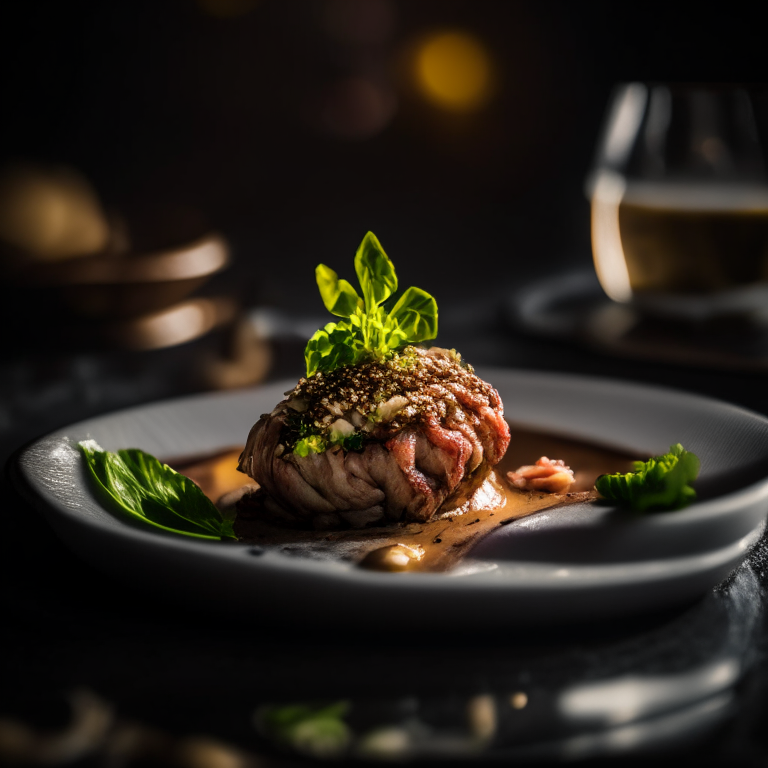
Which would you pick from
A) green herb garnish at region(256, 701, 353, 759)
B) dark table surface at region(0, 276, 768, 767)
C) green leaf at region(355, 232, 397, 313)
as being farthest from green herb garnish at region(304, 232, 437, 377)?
green herb garnish at region(256, 701, 353, 759)

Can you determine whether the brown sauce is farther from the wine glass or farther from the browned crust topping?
the wine glass

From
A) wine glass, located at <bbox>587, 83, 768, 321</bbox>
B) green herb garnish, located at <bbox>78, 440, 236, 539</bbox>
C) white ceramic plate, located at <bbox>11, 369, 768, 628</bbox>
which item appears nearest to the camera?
white ceramic plate, located at <bbox>11, 369, 768, 628</bbox>

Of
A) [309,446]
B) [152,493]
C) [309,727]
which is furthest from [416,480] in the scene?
[309,727]

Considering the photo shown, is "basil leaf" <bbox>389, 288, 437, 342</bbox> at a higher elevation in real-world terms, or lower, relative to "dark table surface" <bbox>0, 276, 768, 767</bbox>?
higher

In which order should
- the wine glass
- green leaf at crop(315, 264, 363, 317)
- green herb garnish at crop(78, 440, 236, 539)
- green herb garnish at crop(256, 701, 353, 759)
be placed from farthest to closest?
the wine glass < green leaf at crop(315, 264, 363, 317) < green herb garnish at crop(78, 440, 236, 539) < green herb garnish at crop(256, 701, 353, 759)

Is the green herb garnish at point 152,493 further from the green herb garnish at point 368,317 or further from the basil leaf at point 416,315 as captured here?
the basil leaf at point 416,315

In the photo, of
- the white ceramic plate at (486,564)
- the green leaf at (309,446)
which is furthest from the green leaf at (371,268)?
the white ceramic plate at (486,564)

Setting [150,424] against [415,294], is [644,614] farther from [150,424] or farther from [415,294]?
[150,424]
